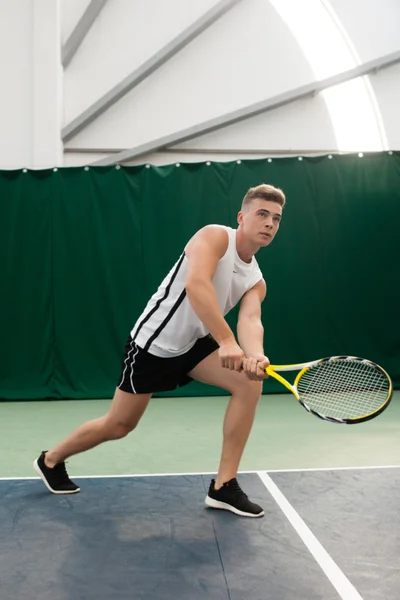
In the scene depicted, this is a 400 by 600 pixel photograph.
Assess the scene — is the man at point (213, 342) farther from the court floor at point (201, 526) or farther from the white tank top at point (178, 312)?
the court floor at point (201, 526)

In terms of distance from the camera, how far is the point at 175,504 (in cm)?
241

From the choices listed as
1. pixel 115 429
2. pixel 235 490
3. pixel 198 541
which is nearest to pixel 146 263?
pixel 115 429

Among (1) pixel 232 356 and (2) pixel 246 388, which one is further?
(2) pixel 246 388

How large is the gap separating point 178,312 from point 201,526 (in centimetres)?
81

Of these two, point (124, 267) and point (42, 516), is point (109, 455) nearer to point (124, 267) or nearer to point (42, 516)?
point (42, 516)

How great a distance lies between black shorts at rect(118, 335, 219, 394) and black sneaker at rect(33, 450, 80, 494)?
1.84ft

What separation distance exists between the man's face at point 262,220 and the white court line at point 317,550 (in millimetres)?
1051

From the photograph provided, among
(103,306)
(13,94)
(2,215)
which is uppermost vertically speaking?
(13,94)

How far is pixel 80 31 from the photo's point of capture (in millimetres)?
7410

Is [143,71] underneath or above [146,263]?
above

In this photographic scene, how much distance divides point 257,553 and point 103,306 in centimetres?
446

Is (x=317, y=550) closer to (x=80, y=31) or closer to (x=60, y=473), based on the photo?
(x=60, y=473)

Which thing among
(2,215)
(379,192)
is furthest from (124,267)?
(379,192)

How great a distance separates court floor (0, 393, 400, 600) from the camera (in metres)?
1.64
